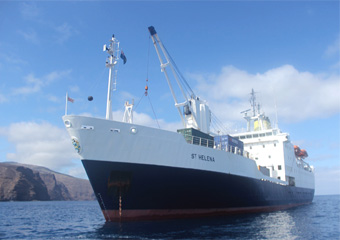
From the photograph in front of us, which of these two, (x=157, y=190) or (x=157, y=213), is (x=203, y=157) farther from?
(x=157, y=213)

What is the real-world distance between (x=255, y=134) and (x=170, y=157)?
20237 millimetres

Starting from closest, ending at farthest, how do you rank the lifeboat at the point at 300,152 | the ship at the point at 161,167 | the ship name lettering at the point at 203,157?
the ship at the point at 161,167 → the ship name lettering at the point at 203,157 → the lifeboat at the point at 300,152

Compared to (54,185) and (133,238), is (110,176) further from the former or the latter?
(54,185)

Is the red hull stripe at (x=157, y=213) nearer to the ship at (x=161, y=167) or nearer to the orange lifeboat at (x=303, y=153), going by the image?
the ship at (x=161, y=167)

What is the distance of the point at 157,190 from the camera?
17.9 m

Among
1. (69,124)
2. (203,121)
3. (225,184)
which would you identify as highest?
(203,121)

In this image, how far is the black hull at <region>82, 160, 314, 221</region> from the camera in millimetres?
17109

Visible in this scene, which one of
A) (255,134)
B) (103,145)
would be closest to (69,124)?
(103,145)

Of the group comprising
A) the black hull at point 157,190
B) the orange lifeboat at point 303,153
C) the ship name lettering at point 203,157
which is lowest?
the black hull at point 157,190

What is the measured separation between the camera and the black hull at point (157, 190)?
17109 mm

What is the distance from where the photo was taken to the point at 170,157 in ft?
60.1

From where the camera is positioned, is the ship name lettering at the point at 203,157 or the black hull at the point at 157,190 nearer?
the black hull at the point at 157,190

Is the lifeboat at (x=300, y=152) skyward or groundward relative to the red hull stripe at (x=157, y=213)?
skyward

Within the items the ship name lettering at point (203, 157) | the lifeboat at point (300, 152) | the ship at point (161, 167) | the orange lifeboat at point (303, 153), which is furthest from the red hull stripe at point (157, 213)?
the orange lifeboat at point (303, 153)
